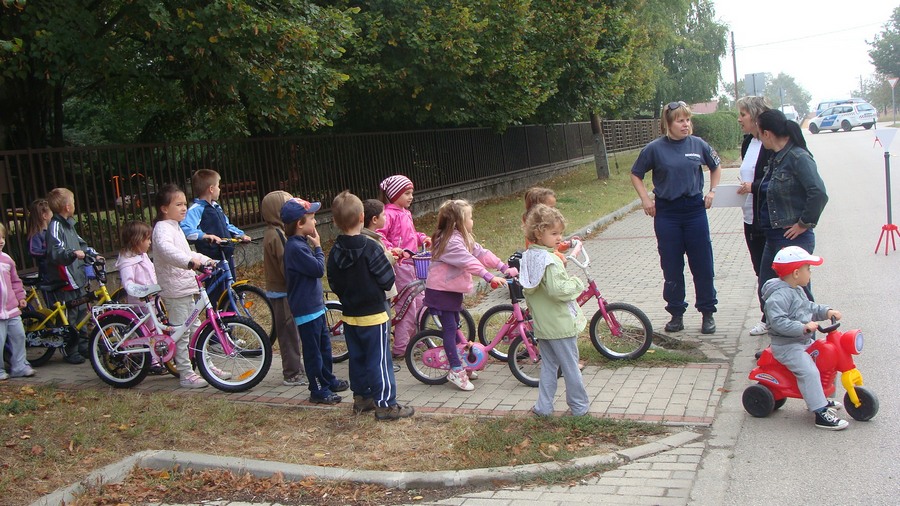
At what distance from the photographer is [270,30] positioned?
1017cm

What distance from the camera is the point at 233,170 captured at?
43.0 ft

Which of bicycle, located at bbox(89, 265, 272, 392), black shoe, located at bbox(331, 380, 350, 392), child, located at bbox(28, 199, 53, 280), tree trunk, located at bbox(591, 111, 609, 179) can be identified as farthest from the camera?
tree trunk, located at bbox(591, 111, 609, 179)

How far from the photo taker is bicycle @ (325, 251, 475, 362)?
713 centimetres

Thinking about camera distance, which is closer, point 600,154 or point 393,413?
point 393,413

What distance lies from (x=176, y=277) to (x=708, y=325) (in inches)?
184

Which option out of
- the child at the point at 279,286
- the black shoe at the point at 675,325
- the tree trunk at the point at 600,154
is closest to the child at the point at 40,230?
the child at the point at 279,286

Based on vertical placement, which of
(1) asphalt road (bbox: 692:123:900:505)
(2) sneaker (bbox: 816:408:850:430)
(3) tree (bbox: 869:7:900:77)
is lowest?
(1) asphalt road (bbox: 692:123:900:505)

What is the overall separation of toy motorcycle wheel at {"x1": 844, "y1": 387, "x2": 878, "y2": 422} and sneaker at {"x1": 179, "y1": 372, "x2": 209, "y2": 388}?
4.82m

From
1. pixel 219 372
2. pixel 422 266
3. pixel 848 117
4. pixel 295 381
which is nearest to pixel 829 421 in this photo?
pixel 422 266

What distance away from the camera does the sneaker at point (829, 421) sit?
16.5 ft

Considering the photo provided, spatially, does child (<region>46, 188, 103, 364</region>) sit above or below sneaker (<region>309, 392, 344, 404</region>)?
above

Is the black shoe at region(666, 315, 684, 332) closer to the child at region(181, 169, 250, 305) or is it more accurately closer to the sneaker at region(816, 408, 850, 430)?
the sneaker at region(816, 408, 850, 430)

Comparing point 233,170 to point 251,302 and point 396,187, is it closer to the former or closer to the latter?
point 251,302

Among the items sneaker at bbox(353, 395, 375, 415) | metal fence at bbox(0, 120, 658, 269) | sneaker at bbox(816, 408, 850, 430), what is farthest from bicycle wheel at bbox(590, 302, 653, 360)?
metal fence at bbox(0, 120, 658, 269)
